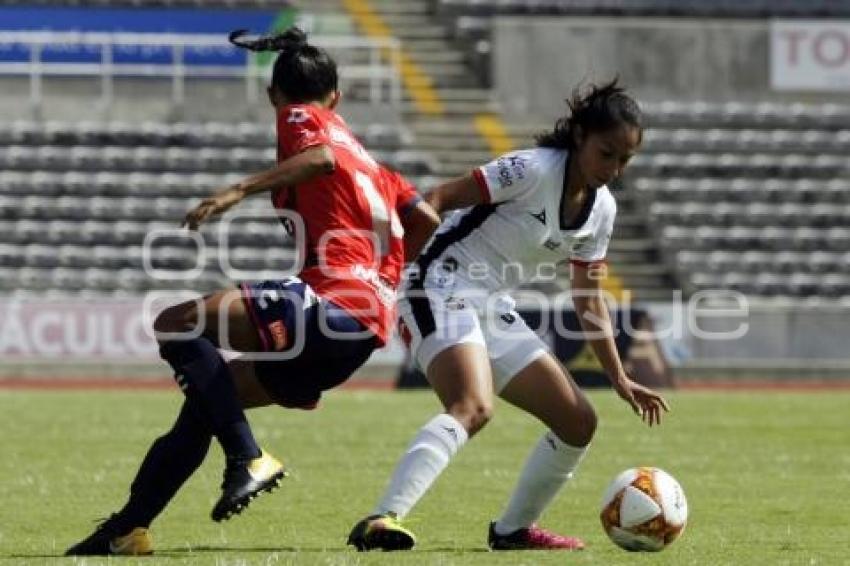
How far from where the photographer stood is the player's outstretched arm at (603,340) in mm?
9109

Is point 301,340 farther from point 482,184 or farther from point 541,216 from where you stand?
point 541,216

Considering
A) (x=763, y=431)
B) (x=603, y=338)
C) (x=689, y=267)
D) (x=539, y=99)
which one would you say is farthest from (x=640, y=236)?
(x=603, y=338)

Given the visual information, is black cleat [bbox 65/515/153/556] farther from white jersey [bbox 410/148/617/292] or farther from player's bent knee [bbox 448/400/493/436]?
white jersey [bbox 410/148/617/292]

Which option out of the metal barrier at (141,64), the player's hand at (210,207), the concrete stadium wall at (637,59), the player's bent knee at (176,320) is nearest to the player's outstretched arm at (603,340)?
the player's bent knee at (176,320)

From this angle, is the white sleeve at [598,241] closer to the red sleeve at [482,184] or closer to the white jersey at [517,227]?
the white jersey at [517,227]

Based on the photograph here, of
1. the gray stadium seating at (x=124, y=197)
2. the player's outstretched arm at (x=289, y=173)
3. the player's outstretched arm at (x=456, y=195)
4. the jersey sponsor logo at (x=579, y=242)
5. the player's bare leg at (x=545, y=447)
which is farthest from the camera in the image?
the gray stadium seating at (x=124, y=197)

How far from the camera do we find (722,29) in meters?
35.3

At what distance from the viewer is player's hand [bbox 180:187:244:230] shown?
7418 mm

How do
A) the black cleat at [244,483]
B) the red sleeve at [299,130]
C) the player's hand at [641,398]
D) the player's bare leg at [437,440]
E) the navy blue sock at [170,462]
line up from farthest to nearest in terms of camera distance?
1. the player's hand at [641,398]
2. the navy blue sock at [170,462]
3. the player's bare leg at [437,440]
4. the red sleeve at [299,130]
5. the black cleat at [244,483]

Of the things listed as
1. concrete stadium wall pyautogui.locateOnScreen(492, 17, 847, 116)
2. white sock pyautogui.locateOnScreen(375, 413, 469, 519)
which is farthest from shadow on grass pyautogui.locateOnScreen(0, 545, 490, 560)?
concrete stadium wall pyautogui.locateOnScreen(492, 17, 847, 116)

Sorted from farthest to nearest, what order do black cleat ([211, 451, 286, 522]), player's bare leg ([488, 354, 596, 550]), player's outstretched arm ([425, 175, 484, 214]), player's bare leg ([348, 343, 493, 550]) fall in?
player's bare leg ([488, 354, 596, 550]) < player's outstretched arm ([425, 175, 484, 214]) < player's bare leg ([348, 343, 493, 550]) < black cleat ([211, 451, 286, 522])

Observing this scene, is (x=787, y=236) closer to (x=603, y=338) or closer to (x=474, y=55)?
(x=474, y=55)

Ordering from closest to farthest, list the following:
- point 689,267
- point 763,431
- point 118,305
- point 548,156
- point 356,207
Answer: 1. point 356,207
2. point 548,156
3. point 763,431
4. point 118,305
5. point 689,267

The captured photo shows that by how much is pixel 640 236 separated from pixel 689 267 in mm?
1220
